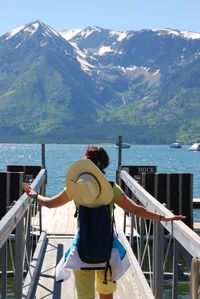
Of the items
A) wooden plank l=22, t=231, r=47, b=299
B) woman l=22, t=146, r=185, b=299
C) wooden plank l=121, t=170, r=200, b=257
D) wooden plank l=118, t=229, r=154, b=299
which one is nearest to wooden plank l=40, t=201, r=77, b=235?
wooden plank l=22, t=231, r=47, b=299

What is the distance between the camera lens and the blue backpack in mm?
4570

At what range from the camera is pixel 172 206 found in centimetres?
1479

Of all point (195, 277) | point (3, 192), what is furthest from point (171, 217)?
point (3, 192)

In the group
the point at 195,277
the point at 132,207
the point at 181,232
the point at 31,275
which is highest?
the point at 132,207

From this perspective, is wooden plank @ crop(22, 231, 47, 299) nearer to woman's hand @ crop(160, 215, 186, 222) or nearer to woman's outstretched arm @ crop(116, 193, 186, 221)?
woman's outstretched arm @ crop(116, 193, 186, 221)

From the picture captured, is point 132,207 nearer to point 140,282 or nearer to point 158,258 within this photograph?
point 158,258

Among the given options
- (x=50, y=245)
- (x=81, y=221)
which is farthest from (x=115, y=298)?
(x=50, y=245)

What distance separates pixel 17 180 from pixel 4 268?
355 inches

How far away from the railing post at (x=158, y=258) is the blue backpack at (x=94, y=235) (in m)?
1.05

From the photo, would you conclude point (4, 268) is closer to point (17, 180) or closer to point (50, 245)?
point (50, 245)

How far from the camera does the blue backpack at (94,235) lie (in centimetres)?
457

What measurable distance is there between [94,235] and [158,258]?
51.0 inches

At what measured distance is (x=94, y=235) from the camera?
4.57 m

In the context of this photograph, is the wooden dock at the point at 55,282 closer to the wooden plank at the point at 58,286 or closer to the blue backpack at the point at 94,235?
the wooden plank at the point at 58,286
